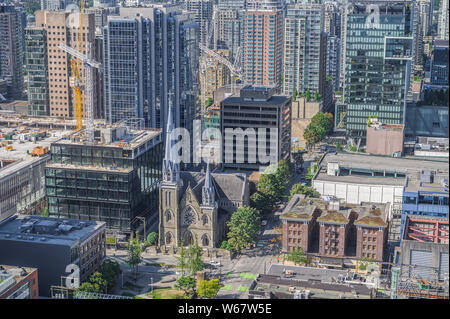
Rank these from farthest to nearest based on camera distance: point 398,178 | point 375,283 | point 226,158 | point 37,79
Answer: point 37,79 < point 226,158 < point 398,178 < point 375,283

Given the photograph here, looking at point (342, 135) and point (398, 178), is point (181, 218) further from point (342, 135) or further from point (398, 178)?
point (342, 135)

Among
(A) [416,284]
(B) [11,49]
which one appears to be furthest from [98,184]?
(B) [11,49]

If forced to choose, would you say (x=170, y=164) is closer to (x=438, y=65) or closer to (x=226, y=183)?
(x=226, y=183)

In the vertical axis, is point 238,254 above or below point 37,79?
below

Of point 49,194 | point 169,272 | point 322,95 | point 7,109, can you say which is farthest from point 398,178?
point 7,109

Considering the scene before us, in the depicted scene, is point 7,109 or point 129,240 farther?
point 7,109

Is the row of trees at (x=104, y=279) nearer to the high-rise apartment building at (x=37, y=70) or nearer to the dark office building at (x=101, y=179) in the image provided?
the dark office building at (x=101, y=179)

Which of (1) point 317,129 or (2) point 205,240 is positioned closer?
(2) point 205,240

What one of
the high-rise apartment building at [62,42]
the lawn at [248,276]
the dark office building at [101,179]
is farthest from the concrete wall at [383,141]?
the high-rise apartment building at [62,42]
